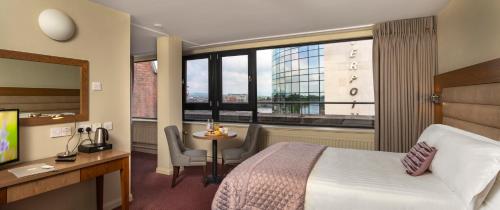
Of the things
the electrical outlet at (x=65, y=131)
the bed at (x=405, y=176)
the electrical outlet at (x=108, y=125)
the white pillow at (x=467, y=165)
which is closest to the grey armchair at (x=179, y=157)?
the electrical outlet at (x=108, y=125)

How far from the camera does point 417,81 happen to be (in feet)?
10.7

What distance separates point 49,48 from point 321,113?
3.94 metres

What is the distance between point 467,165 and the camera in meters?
1.53

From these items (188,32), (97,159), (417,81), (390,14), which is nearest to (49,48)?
(97,159)

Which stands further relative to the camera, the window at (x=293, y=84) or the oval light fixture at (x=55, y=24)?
the window at (x=293, y=84)

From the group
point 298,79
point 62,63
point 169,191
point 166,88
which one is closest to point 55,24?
point 62,63

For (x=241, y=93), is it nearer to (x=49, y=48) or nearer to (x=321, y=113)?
(x=321, y=113)

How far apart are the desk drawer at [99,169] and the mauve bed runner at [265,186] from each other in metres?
1.08

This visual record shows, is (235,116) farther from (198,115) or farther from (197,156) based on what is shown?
(197,156)

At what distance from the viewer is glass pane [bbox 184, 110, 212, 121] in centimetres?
515

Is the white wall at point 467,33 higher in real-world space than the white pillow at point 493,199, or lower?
higher

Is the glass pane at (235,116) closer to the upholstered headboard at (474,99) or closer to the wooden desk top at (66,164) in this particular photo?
the wooden desk top at (66,164)

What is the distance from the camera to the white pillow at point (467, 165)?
139cm

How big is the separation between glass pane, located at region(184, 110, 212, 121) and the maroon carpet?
1.17 meters
